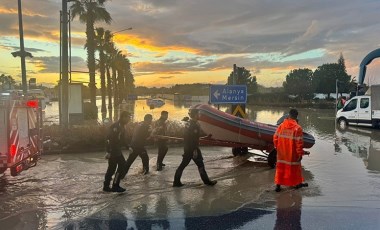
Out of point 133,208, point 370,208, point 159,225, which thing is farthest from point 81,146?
point 370,208

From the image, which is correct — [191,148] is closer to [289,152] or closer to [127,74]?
[289,152]

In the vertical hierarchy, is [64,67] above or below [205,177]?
above

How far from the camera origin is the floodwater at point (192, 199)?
22.3 ft

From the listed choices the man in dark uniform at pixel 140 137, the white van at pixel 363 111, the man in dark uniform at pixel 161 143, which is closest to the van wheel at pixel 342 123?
the white van at pixel 363 111

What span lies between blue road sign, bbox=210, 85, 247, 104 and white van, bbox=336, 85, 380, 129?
44.2ft

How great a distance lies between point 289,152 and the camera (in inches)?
337

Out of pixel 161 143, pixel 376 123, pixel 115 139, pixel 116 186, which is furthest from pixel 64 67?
pixel 376 123

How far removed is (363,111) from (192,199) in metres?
20.9

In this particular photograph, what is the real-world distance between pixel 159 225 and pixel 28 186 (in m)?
4.22

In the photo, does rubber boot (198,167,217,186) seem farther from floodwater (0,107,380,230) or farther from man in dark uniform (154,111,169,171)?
man in dark uniform (154,111,169,171)

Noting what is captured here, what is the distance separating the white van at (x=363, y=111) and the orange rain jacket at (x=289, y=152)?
18470 mm

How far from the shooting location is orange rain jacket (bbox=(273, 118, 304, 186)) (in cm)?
848

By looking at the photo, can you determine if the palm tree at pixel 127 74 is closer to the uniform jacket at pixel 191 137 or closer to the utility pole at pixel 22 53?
the utility pole at pixel 22 53

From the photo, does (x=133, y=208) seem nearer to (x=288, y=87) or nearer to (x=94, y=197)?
(x=94, y=197)
